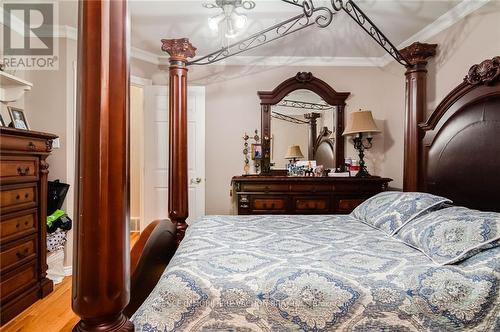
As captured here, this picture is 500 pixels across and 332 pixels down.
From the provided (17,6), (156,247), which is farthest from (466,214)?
(17,6)

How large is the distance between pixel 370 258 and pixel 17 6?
328cm

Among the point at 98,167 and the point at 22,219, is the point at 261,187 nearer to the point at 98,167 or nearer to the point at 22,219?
the point at 22,219

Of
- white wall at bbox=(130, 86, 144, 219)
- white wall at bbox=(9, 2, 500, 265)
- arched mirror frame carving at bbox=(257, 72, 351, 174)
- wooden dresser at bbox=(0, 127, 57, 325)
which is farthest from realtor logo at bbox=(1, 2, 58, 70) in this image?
arched mirror frame carving at bbox=(257, 72, 351, 174)

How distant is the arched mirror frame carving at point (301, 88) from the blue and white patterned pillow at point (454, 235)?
7.41 ft

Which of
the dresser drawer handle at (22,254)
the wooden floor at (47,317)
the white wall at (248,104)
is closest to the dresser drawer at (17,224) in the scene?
the dresser drawer handle at (22,254)

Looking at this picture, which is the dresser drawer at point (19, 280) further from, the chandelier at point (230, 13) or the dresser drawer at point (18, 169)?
the chandelier at point (230, 13)

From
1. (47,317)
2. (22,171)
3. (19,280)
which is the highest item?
(22,171)

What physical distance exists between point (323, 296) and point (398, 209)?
105 cm

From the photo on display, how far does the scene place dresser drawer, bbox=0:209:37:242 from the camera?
81.6 inches

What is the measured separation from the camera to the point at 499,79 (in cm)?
174

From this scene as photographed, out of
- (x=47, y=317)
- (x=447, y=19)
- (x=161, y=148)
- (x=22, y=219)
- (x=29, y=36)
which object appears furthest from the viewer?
(x=161, y=148)

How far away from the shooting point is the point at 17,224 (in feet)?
7.20

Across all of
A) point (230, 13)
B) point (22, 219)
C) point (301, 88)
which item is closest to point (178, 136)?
point (230, 13)

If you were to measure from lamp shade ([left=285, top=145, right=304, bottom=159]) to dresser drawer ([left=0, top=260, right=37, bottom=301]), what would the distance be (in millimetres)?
2748
